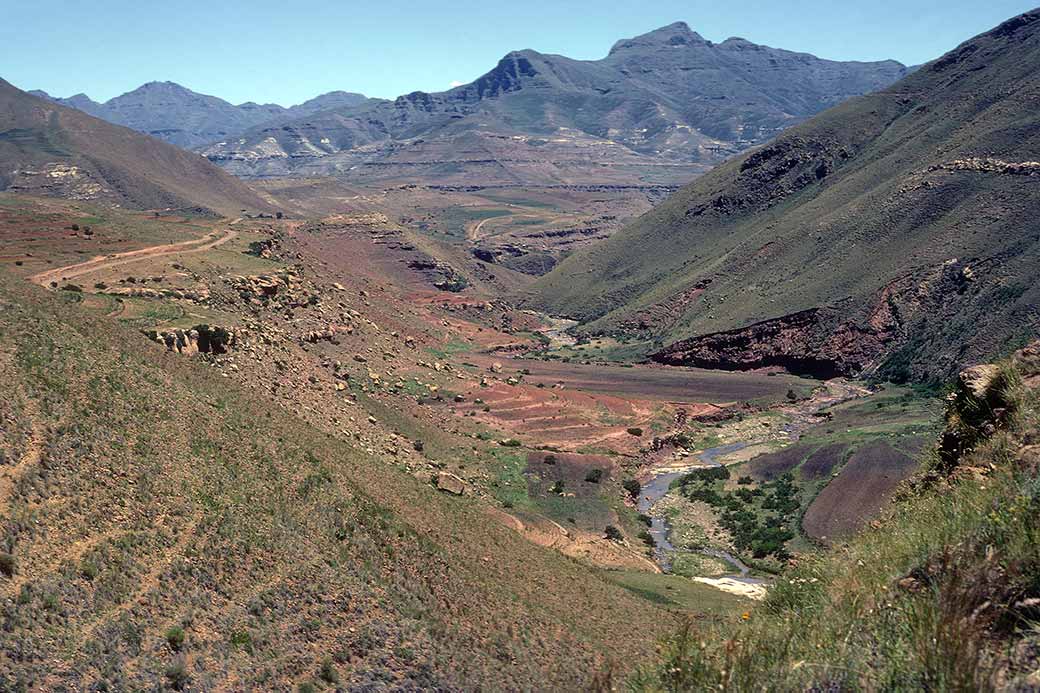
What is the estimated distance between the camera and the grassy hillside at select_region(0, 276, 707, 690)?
43.9 ft

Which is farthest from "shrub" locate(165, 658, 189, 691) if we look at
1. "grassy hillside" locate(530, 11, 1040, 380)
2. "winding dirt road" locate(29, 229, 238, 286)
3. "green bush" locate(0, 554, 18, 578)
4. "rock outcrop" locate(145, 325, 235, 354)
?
"grassy hillside" locate(530, 11, 1040, 380)

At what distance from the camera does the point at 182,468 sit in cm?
1819

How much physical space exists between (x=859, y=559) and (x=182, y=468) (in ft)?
48.2

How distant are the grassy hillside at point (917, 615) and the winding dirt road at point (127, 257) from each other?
126 feet

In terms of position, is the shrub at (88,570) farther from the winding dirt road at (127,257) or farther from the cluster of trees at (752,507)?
the winding dirt road at (127,257)

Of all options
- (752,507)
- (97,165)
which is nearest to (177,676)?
(752,507)

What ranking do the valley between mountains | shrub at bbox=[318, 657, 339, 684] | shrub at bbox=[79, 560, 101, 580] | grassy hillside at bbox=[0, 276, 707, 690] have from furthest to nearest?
shrub at bbox=[318, 657, 339, 684] → shrub at bbox=[79, 560, 101, 580] → grassy hillside at bbox=[0, 276, 707, 690] → the valley between mountains

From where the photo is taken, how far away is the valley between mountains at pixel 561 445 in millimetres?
8734

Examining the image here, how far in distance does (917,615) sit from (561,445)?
139 ft

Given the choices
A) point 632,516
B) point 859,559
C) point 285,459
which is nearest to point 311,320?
point 632,516

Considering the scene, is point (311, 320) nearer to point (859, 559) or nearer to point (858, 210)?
point (859, 559)

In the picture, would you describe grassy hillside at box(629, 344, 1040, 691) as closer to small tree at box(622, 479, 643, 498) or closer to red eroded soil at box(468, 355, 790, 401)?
small tree at box(622, 479, 643, 498)

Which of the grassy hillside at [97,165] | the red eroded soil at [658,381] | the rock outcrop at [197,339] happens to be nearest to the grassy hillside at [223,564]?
the rock outcrop at [197,339]

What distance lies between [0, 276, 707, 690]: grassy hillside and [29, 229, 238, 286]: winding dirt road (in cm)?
1828
